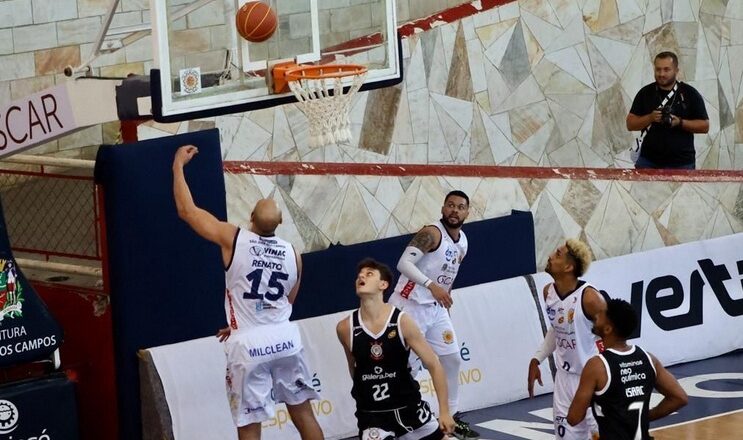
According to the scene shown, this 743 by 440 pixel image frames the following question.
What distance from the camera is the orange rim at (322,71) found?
11.7 metres

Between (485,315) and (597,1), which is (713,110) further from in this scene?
(485,315)

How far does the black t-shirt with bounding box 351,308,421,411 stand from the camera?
1037 cm

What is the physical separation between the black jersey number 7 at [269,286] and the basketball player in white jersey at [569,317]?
1.99m

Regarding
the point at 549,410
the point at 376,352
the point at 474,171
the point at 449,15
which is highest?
the point at 449,15

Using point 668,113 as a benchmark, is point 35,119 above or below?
above

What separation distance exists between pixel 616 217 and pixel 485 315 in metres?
2.77

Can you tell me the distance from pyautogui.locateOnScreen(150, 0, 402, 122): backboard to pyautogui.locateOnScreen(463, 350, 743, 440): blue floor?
3.25 m

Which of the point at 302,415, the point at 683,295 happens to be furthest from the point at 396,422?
the point at 683,295

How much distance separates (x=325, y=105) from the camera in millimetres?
11852

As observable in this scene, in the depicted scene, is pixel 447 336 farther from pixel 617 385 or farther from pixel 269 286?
pixel 617 385

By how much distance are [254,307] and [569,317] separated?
2.37 m

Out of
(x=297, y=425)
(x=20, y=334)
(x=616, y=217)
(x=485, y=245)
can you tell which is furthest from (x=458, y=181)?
(x=20, y=334)

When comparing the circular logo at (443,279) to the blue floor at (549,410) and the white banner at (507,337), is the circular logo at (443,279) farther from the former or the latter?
the blue floor at (549,410)

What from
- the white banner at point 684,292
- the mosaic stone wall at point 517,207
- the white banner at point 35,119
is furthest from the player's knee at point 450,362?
the white banner at point 35,119
